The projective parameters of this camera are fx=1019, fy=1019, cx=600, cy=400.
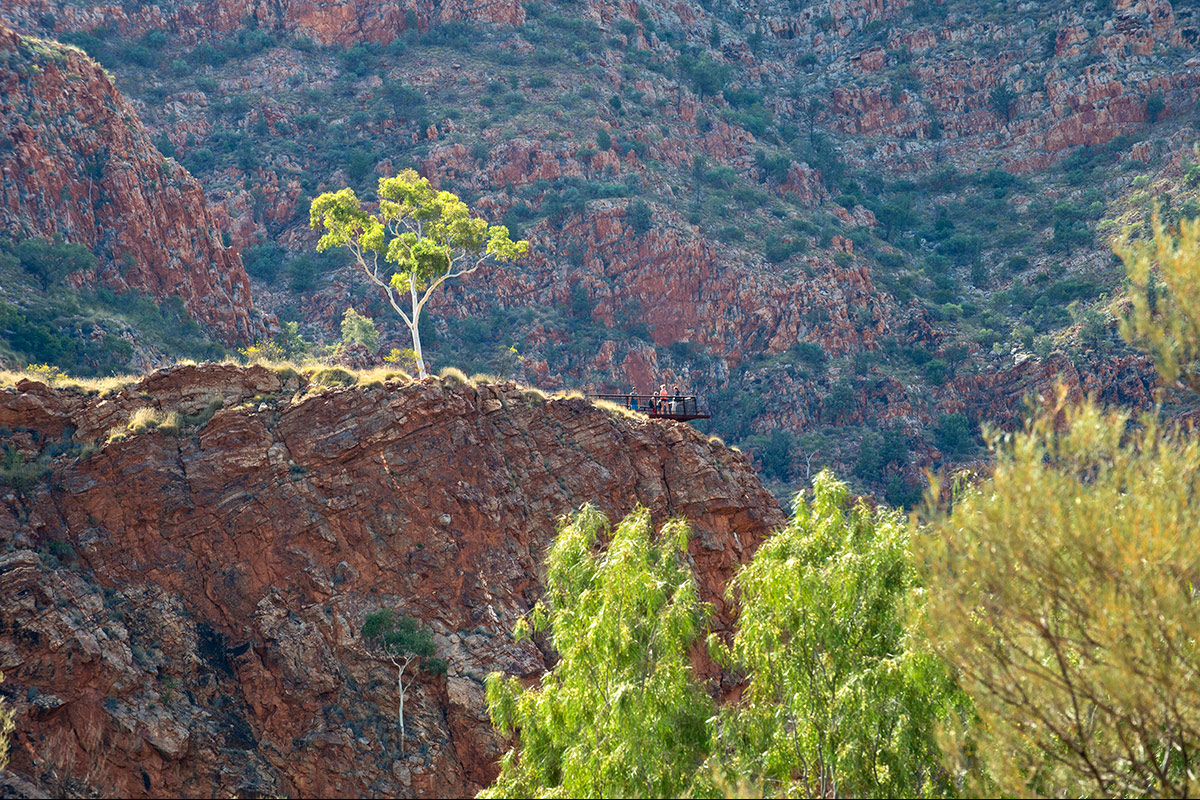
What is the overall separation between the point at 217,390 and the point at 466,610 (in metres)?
9.00

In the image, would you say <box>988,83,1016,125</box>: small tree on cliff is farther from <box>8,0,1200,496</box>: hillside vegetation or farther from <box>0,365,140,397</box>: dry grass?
<box>0,365,140,397</box>: dry grass

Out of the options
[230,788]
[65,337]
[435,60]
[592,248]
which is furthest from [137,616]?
[435,60]

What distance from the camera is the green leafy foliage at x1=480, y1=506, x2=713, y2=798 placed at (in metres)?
15.0

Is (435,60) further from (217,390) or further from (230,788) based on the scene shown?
(230,788)

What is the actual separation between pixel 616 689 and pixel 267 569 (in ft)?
43.3

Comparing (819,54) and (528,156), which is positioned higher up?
(819,54)

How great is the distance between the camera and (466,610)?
26.6 m

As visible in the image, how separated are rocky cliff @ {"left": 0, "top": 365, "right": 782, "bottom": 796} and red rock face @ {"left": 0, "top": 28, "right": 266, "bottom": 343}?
25.8 m

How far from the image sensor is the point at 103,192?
168ft

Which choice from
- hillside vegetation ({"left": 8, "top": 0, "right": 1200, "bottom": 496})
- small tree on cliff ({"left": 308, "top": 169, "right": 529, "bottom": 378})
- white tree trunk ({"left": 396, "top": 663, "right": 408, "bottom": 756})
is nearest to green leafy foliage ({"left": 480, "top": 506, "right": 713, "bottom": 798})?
white tree trunk ({"left": 396, "top": 663, "right": 408, "bottom": 756})

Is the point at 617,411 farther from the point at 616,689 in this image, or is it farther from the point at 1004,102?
the point at 1004,102

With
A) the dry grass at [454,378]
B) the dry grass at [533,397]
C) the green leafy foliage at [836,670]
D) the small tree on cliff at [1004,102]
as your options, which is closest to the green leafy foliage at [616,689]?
the green leafy foliage at [836,670]

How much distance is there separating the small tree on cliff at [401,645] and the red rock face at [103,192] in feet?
98.2

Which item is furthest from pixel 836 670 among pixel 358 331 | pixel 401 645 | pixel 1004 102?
pixel 1004 102
